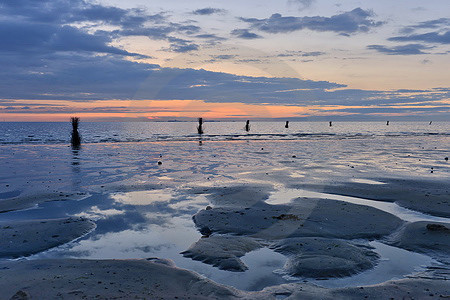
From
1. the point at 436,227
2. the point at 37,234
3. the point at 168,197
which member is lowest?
the point at 168,197

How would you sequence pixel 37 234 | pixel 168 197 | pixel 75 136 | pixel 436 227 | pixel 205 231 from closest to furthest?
pixel 37 234 → pixel 436 227 → pixel 205 231 → pixel 168 197 → pixel 75 136

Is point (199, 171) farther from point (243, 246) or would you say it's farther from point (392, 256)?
point (392, 256)

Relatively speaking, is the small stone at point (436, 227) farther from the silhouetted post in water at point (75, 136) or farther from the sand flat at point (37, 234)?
the silhouetted post in water at point (75, 136)

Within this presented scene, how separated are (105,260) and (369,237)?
666 cm

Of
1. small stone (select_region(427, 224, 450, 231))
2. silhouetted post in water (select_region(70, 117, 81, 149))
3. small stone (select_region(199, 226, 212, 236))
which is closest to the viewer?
small stone (select_region(427, 224, 450, 231))

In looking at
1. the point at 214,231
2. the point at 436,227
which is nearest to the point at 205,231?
the point at 214,231

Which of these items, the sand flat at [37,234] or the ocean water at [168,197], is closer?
the ocean water at [168,197]

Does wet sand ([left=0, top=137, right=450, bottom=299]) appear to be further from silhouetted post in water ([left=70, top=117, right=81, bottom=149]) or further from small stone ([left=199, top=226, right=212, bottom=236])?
silhouetted post in water ([left=70, top=117, right=81, bottom=149])

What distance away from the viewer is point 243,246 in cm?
859

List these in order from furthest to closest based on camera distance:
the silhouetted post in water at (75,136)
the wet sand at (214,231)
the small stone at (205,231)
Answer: the silhouetted post in water at (75,136), the small stone at (205,231), the wet sand at (214,231)

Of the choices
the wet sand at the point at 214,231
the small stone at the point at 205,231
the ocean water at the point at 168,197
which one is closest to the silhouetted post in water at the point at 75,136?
the ocean water at the point at 168,197

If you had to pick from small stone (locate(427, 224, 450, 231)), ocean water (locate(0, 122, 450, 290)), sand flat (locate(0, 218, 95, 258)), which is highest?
small stone (locate(427, 224, 450, 231))

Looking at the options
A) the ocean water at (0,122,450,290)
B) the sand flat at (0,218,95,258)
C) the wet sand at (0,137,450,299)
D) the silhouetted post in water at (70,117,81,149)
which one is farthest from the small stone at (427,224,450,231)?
the silhouetted post in water at (70,117,81,149)

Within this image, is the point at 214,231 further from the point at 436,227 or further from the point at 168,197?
the point at 436,227
